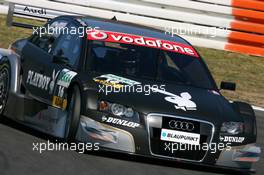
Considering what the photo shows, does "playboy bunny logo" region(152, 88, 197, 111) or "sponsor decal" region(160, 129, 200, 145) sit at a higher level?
"playboy bunny logo" region(152, 88, 197, 111)

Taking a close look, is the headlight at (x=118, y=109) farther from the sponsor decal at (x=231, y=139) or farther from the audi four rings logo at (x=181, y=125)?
the sponsor decal at (x=231, y=139)

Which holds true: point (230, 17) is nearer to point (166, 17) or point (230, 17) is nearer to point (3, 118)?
point (166, 17)

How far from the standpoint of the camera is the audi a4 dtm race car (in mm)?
7836

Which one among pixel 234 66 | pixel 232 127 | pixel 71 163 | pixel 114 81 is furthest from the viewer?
pixel 234 66

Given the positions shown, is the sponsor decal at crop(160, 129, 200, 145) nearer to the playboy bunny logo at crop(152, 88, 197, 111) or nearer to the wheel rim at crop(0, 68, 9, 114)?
the playboy bunny logo at crop(152, 88, 197, 111)

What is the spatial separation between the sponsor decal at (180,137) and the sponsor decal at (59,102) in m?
1.12

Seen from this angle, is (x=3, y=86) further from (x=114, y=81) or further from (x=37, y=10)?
(x=37, y=10)

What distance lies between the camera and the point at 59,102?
8.53 m

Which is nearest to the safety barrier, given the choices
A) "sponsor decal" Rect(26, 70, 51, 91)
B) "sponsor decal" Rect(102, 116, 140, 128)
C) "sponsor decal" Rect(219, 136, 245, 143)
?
"sponsor decal" Rect(26, 70, 51, 91)

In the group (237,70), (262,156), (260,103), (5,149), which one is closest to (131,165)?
(5,149)

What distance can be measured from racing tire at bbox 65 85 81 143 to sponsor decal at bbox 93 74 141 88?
0.26 meters

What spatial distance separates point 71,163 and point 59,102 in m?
1.18

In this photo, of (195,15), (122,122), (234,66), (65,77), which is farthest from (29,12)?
(122,122)

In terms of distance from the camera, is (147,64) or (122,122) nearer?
(122,122)
